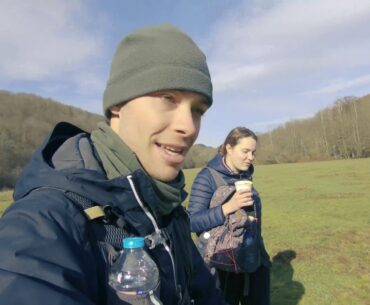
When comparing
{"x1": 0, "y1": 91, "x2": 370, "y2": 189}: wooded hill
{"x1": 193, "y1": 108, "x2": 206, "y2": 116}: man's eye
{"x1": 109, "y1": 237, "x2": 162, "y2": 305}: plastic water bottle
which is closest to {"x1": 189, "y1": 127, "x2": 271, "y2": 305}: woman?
{"x1": 193, "y1": 108, "x2": 206, "y2": 116}: man's eye

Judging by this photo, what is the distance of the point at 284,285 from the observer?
734cm

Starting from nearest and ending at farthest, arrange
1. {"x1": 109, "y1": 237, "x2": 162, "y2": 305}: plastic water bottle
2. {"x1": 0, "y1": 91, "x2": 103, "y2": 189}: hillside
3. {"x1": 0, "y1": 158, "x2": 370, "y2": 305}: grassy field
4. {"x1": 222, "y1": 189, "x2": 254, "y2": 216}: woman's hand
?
{"x1": 109, "y1": 237, "x2": 162, "y2": 305}: plastic water bottle, {"x1": 222, "y1": 189, "x2": 254, "y2": 216}: woman's hand, {"x1": 0, "y1": 158, "x2": 370, "y2": 305}: grassy field, {"x1": 0, "y1": 91, "x2": 103, "y2": 189}: hillside

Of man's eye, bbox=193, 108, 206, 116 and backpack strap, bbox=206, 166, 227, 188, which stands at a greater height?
man's eye, bbox=193, 108, 206, 116

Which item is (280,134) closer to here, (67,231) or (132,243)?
(132,243)

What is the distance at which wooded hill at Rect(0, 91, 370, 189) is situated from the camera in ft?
252

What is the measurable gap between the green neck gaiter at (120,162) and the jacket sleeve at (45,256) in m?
0.34

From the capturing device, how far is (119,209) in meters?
1.39

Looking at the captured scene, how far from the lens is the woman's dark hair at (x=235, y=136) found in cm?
485

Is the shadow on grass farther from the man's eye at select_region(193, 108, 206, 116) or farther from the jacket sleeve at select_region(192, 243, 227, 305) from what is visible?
the man's eye at select_region(193, 108, 206, 116)

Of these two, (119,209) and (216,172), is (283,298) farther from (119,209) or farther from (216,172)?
(119,209)

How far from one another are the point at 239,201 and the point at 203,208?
19.8 inches

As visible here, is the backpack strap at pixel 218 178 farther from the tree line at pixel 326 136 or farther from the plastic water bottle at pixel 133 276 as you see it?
the tree line at pixel 326 136

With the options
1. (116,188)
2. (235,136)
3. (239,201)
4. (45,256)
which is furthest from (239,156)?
(45,256)

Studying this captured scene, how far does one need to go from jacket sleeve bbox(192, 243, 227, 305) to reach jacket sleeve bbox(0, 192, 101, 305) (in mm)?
983
